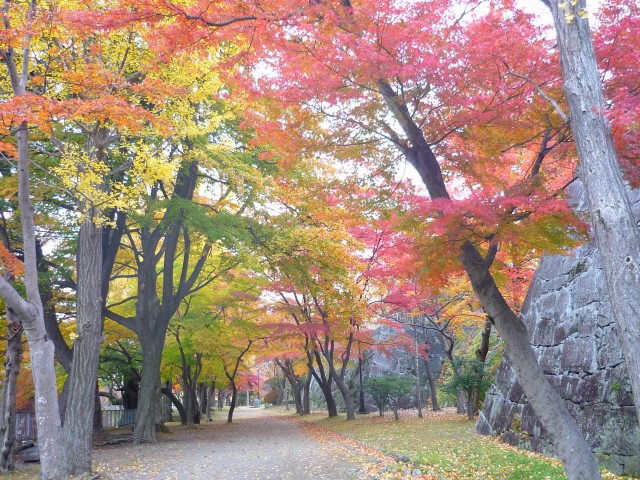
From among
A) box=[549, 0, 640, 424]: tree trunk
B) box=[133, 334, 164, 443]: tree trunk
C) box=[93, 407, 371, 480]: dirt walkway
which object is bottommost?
box=[93, 407, 371, 480]: dirt walkway

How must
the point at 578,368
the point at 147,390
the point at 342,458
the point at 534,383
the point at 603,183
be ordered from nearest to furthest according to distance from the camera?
the point at 603,183
the point at 534,383
the point at 578,368
the point at 342,458
the point at 147,390

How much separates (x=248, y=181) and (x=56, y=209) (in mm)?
5176

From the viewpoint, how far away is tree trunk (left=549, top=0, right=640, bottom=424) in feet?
12.2

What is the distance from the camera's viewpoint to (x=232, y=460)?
1025 centimetres

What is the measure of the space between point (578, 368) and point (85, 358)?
29.4 ft

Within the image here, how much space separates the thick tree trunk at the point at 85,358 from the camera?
8.66m

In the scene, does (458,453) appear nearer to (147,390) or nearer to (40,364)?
(40,364)

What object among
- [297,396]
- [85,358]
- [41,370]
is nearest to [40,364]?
[41,370]

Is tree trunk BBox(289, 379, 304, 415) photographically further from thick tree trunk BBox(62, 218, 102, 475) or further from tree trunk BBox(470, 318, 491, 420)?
thick tree trunk BBox(62, 218, 102, 475)

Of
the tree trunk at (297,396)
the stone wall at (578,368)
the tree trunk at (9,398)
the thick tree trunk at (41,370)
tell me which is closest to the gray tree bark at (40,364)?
the thick tree trunk at (41,370)

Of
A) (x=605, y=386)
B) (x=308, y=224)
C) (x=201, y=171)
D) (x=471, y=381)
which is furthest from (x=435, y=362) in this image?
(x=605, y=386)

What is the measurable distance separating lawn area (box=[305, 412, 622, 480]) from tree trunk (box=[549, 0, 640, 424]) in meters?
3.34

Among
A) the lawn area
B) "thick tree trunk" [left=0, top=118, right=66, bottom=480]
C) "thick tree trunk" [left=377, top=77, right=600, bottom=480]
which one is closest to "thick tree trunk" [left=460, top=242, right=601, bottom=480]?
"thick tree trunk" [left=377, top=77, right=600, bottom=480]

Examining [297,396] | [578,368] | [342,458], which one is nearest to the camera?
[578,368]
